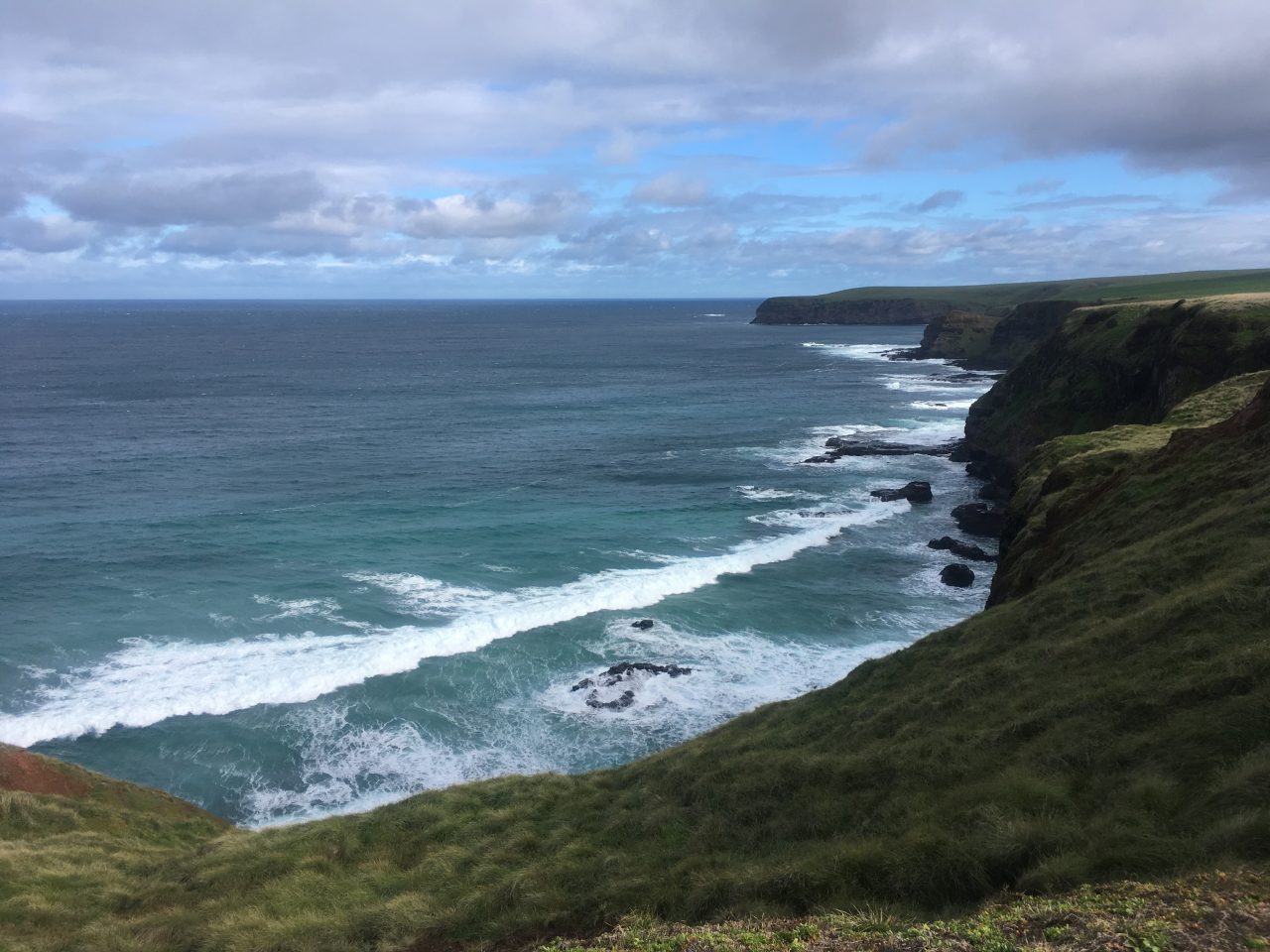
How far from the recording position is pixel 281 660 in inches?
1243

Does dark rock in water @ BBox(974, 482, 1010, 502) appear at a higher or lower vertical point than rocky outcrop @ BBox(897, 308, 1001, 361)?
lower

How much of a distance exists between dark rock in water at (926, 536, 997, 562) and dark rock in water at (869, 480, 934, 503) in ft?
28.2

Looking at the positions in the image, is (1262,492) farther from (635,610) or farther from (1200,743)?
(635,610)

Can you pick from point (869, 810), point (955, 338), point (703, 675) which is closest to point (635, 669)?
point (703, 675)

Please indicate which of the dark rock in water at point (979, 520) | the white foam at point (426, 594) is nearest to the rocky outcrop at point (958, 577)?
the dark rock in water at point (979, 520)

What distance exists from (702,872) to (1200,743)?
6.05 m

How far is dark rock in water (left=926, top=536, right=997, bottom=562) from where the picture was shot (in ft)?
139

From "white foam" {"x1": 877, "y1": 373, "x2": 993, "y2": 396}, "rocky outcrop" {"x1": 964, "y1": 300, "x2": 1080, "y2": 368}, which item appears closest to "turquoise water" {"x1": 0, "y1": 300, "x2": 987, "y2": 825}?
"white foam" {"x1": 877, "y1": 373, "x2": 993, "y2": 396}

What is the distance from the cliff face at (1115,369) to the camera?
46.9m

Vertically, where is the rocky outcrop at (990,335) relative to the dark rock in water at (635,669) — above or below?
above

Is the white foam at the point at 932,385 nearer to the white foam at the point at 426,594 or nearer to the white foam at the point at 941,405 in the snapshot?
the white foam at the point at 941,405

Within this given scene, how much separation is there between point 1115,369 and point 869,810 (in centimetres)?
5396

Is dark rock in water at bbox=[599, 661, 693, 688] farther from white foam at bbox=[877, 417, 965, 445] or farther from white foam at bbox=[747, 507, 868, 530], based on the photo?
white foam at bbox=[877, 417, 965, 445]

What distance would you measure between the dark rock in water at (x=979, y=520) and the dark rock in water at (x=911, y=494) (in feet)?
15.3
